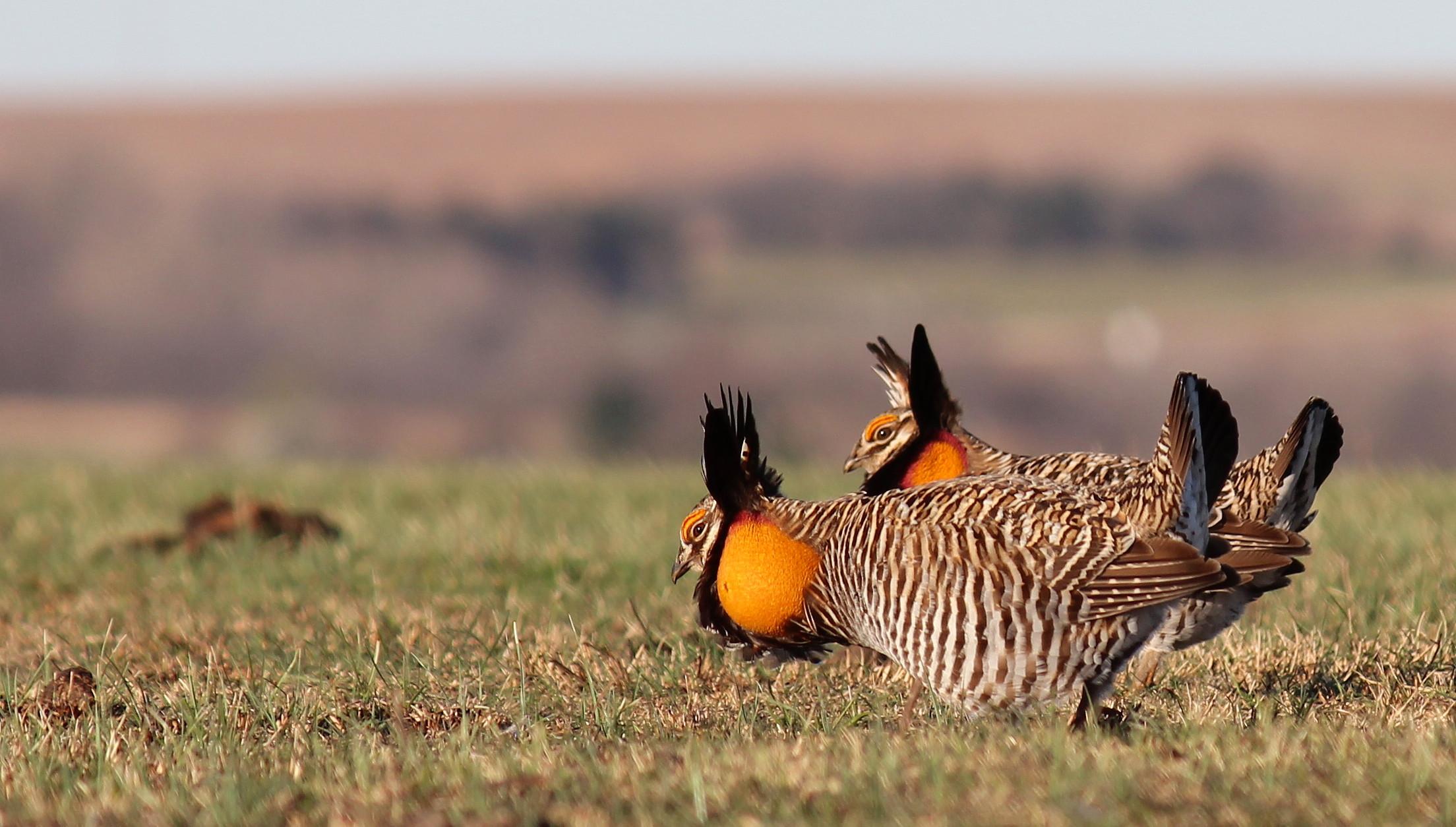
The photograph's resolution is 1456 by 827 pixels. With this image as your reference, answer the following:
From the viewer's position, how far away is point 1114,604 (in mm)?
3883

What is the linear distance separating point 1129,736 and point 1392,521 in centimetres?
394

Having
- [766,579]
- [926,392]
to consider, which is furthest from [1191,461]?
[926,392]

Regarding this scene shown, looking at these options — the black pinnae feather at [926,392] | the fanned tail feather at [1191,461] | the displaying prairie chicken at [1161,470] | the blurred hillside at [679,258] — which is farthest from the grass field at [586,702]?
the blurred hillside at [679,258]

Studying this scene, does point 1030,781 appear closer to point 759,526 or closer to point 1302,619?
point 759,526

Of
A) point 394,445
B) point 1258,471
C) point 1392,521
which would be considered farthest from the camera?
point 394,445

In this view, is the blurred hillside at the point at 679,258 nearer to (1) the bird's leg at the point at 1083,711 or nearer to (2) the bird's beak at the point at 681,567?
(2) the bird's beak at the point at 681,567

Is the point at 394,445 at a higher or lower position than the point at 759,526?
lower

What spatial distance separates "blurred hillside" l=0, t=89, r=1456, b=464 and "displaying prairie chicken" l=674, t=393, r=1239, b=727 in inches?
1146

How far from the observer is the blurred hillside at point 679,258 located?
1499 inches

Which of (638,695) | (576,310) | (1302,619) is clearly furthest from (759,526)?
(576,310)

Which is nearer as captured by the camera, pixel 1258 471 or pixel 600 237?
pixel 1258 471

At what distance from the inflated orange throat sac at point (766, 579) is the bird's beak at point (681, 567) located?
0.72 ft

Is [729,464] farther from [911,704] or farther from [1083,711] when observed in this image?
[1083,711]

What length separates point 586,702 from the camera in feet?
13.4
